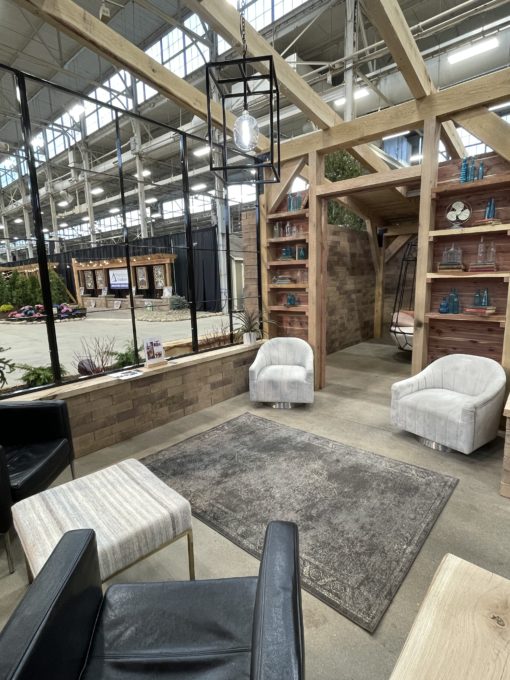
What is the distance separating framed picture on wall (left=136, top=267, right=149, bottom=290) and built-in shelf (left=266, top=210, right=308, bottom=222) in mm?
9113

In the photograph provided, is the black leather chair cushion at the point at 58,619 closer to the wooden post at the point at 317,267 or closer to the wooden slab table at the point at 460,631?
the wooden slab table at the point at 460,631

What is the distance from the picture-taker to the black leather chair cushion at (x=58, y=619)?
2.48ft

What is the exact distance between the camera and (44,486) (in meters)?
2.05

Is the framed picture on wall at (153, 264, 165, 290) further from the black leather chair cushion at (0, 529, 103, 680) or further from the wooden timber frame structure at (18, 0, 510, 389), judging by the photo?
the black leather chair cushion at (0, 529, 103, 680)

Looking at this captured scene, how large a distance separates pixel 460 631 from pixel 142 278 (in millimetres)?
13247

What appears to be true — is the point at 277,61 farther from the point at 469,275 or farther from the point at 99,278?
the point at 99,278

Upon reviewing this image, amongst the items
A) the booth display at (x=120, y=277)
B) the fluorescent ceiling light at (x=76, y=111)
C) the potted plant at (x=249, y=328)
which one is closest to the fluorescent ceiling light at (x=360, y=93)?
the potted plant at (x=249, y=328)

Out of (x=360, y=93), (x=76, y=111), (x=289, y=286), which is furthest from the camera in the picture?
(x=76, y=111)

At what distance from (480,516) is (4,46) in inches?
411

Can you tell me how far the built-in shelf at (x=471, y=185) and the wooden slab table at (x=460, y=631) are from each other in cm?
322

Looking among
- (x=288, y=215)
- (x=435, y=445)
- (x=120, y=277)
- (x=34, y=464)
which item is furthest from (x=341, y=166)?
(x=120, y=277)

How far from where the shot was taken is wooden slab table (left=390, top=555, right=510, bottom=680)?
0.84 meters

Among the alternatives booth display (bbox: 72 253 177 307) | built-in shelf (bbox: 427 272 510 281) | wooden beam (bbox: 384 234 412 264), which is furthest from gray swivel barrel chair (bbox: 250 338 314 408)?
booth display (bbox: 72 253 177 307)

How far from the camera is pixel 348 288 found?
22.3ft
